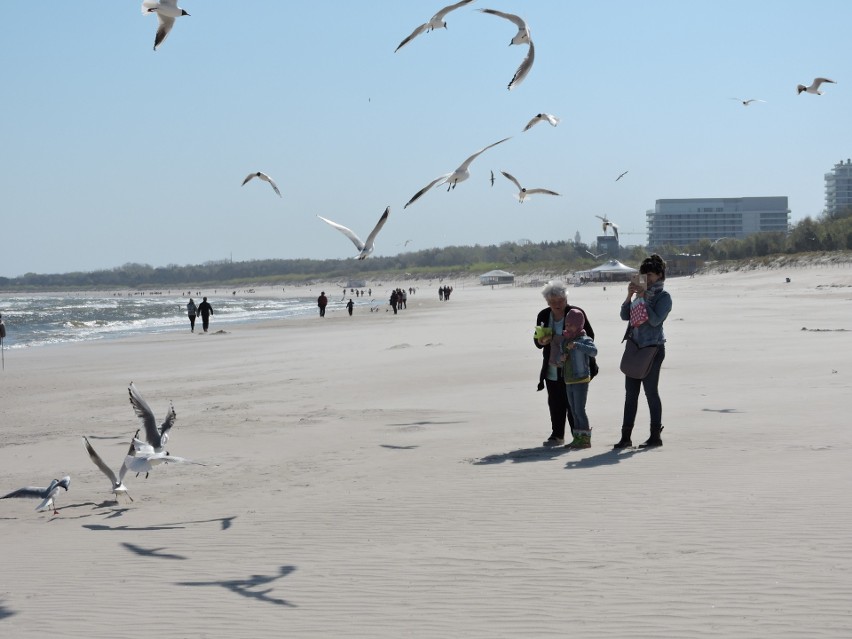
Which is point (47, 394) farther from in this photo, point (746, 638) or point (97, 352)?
point (746, 638)

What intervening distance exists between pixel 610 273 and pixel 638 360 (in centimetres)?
9760

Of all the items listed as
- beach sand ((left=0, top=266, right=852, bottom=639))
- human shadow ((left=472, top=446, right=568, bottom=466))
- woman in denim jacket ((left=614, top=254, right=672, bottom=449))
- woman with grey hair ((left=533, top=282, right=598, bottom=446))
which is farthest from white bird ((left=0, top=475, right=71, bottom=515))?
woman in denim jacket ((left=614, top=254, right=672, bottom=449))

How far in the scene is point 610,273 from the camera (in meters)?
104

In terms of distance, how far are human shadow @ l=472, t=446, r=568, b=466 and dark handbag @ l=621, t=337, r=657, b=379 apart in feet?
3.08

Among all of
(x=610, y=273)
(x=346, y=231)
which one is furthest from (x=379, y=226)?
(x=610, y=273)

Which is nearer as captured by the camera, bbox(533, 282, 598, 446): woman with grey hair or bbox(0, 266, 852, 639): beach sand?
bbox(0, 266, 852, 639): beach sand

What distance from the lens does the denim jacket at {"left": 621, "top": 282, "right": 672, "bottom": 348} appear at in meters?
8.48

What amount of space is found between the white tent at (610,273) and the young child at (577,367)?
9213 centimetres

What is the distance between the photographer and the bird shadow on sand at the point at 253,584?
17.1 feet

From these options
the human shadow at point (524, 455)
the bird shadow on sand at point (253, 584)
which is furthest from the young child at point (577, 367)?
the bird shadow on sand at point (253, 584)

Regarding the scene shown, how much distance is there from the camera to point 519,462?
8414 mm

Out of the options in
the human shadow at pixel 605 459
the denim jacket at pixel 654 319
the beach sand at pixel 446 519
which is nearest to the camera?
the beach sand at pixel 446 519

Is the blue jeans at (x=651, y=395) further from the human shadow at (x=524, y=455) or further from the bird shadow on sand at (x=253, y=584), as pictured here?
the bird shadow on sand at (x=253, y=584)

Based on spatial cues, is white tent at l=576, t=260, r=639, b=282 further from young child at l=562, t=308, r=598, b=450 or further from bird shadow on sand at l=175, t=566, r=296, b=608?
bird shadow on sand at l=175, t=566, r=296, b=608
